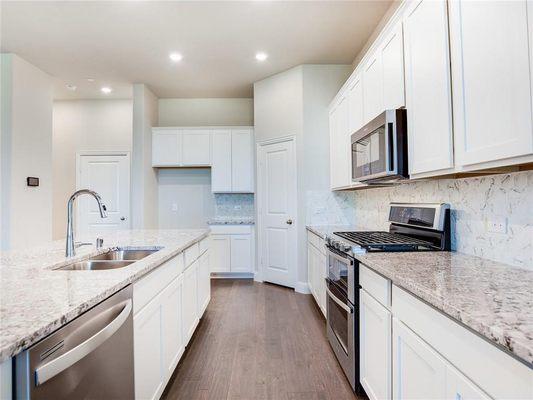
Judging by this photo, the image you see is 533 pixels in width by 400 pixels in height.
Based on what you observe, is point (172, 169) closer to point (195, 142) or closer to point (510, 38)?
point (195, 142)

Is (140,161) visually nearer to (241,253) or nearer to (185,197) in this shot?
(185,197)

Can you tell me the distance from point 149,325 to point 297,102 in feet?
10.7

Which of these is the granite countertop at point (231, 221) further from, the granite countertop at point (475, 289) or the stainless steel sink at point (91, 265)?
the granite countertop at point (475, 289)

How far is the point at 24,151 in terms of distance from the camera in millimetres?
3752

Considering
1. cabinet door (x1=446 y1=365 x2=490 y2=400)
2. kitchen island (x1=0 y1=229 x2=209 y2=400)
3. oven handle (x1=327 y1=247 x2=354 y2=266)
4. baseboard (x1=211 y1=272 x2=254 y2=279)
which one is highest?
kitchen island (x1=0 y1=229 x2=209 y2=400)

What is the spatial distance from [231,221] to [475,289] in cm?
399

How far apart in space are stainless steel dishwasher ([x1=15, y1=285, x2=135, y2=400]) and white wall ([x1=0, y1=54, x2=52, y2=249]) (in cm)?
349

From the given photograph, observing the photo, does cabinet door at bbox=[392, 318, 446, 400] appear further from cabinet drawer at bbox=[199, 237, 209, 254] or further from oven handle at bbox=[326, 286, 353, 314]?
cabinet drawer at bbox=[199, 237, 209, 254]

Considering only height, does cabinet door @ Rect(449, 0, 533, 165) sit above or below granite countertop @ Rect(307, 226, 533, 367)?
above

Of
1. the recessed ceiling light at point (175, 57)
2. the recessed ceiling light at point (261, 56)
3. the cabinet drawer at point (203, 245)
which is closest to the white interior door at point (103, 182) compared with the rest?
the recessed ceiling light at point (175, 57)

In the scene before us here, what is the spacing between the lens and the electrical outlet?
4.48ft

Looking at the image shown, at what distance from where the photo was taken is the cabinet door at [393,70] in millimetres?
1784

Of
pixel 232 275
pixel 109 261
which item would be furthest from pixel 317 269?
pixel 109 261

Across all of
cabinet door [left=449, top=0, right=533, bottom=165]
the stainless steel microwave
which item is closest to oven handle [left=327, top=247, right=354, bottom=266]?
the stainless steel microwave
